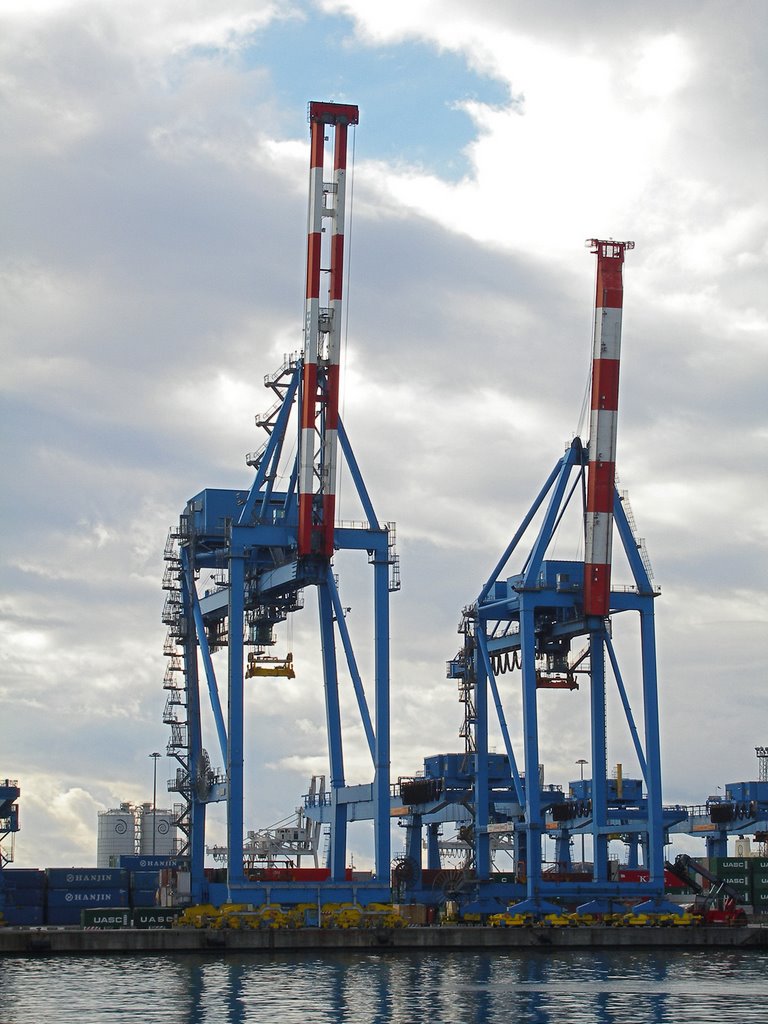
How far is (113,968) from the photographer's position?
6166 cm

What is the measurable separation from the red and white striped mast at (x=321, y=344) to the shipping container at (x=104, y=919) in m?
16.5

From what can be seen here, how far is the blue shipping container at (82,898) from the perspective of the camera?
75188mm

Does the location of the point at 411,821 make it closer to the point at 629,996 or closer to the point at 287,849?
the point at 287,849

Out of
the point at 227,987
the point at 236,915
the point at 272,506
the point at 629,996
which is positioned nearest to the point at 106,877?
the point at 236,915

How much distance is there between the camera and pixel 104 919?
70.9 m

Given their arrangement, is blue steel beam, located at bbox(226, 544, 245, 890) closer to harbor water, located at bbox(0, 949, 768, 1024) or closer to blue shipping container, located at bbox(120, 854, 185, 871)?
harbor water, located at bbox(0, 949, 768, 1024)

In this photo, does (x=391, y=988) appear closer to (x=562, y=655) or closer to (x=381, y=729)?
(x=381, y=729)

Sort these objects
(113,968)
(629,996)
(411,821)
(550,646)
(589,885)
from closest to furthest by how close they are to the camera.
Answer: (629,996)
(113,968)
(589,885)
(550,646)
(411,821)

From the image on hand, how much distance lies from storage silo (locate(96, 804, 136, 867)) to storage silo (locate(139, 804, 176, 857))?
4.22ft

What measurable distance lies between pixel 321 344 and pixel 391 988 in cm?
2964

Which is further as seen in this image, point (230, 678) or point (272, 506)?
point (272, 506)

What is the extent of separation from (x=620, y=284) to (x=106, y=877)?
115 ft

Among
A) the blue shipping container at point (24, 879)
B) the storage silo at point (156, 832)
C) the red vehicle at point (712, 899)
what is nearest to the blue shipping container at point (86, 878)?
the blue shipping container at point (24, 879)

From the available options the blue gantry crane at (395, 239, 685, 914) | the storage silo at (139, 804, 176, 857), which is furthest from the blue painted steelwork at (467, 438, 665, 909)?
the storage silo at (139, 804, 176, 857)
